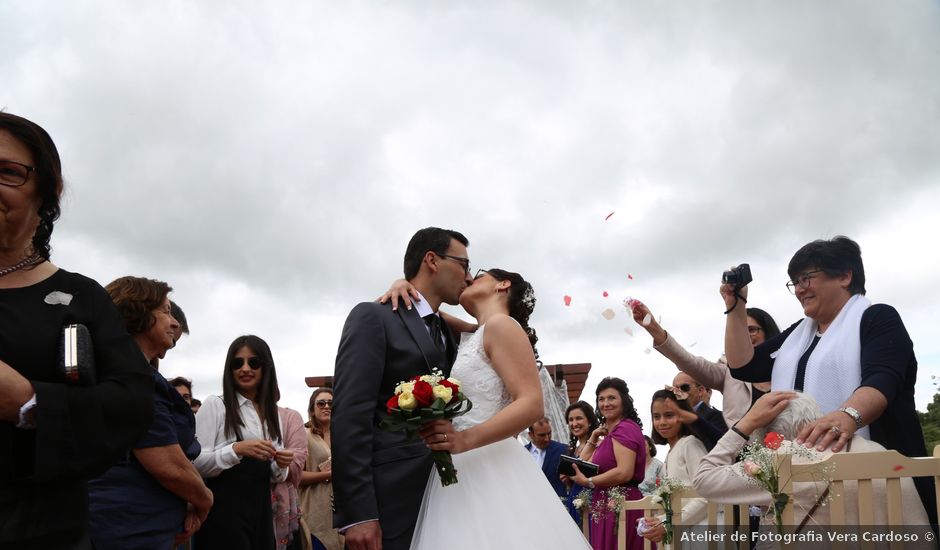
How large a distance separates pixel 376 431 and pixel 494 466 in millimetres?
553

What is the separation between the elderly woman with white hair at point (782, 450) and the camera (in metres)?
3.08

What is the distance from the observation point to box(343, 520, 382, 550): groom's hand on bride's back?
123 inches

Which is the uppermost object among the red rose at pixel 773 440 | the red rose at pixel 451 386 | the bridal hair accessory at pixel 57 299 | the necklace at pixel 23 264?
the necklace at pixel 23 264

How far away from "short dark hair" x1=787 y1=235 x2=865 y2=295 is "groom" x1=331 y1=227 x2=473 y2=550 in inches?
79.7

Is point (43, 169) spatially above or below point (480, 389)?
above

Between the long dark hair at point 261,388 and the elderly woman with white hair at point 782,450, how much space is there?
11.2 feet

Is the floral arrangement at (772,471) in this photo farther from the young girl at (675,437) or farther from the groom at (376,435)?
the young girl at (675,437)

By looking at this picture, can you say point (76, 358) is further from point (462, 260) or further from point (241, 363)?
point (241, 363)

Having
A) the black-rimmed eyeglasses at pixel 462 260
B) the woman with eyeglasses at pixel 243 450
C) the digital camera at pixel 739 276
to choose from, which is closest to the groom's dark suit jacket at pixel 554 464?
the woman with eyeglasses at pixel 243 450

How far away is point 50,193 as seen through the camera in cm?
223

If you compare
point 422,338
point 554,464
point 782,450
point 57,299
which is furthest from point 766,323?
point 57,299

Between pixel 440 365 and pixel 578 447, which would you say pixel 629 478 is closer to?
pixel 578 447

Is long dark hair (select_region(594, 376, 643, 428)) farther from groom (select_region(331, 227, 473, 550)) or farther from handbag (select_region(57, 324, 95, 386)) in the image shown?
handbag (select_region(57, 324, 95, 386))

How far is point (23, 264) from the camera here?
218cm
